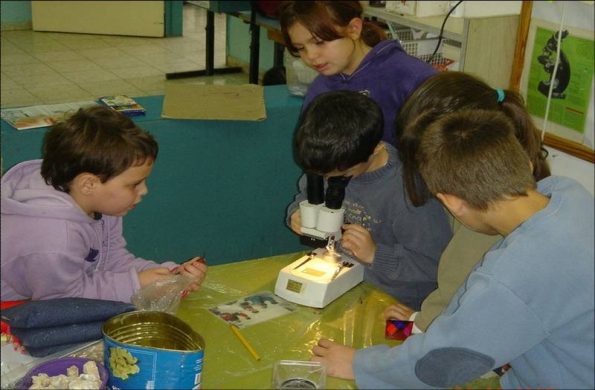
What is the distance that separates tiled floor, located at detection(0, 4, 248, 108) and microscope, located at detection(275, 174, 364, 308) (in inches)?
157

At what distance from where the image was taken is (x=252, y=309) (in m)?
1.76

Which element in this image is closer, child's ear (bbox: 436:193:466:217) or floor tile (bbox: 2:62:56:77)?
child's ear (bbox: 436:193:466:217)

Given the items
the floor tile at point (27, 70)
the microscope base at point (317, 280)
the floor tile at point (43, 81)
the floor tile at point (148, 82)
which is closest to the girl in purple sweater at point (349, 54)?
the microscope base at point (317, 280)

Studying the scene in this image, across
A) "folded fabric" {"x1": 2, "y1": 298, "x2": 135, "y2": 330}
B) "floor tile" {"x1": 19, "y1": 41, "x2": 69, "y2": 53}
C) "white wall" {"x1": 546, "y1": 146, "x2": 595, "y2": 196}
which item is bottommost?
"floor tile" {"x1": 19, "y1": 41, "x2": 69, "y2": 53}

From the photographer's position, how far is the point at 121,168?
1.74 meters

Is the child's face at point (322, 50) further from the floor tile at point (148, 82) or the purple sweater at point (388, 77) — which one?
the floor tile at point (148, 82)

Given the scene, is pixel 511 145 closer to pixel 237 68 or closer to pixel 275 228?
pixel 275 228

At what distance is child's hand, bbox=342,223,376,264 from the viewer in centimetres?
180

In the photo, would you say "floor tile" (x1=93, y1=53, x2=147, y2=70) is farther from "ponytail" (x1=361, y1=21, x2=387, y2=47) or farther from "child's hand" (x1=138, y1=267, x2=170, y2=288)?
"child's hand" (x1=138, y1=267, x2=170, y2=288)

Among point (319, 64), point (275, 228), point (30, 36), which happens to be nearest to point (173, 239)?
point (275, 228)

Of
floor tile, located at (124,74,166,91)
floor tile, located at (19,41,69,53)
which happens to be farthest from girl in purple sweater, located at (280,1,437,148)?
floor tile, located at (19,41,69,53)

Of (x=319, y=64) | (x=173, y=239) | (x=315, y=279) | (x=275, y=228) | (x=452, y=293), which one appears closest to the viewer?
(x=452, y=293)

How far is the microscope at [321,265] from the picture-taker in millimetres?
1736

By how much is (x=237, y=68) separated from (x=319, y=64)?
4103mm
